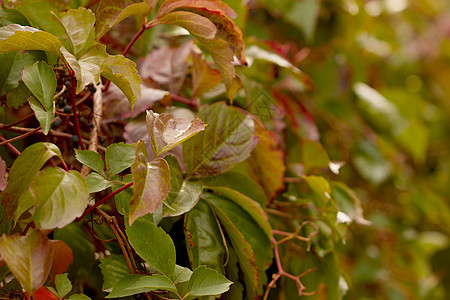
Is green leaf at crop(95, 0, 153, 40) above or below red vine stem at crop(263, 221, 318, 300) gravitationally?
above

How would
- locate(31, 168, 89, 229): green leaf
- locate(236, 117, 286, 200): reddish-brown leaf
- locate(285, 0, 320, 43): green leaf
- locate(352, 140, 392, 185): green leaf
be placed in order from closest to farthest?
1. locate(31, 168, 89, 229): green leaf
2. locate(236, 117, 286, 200): reddish-brown leaf
3. locate(285, 0, 320, 43): green leaf
4. locate(352, 140, 392, 185): green leaf

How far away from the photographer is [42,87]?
32cm

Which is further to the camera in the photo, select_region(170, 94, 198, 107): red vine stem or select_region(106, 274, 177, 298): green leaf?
select_region(170, 94, 198, 107): red vine stem

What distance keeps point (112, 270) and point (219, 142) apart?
16 cm

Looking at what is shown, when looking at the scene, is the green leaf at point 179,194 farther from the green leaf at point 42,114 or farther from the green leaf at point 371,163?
the green leaf at point 371,163

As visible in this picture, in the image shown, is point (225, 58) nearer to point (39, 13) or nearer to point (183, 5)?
point (183, 5)

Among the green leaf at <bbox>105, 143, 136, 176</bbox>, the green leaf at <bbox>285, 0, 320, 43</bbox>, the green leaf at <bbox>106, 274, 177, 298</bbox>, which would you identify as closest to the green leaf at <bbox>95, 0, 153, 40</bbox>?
the green leaf at <bbox>105, 143, 136, 176</bbox>

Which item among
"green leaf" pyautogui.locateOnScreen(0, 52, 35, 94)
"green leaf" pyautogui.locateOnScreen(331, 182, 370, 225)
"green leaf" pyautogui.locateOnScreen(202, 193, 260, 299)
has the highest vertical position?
"green leaf" pyautogui.locateOnScreen(0, 52, 35, 94)

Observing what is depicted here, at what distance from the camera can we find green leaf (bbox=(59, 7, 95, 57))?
34cm

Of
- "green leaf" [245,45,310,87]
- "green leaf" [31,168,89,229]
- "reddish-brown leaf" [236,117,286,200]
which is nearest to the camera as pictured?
"green leaf" [31,168,89,229]

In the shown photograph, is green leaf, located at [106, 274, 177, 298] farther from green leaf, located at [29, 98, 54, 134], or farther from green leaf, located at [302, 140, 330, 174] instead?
green leaf, located at [302, 140, 330, 174]

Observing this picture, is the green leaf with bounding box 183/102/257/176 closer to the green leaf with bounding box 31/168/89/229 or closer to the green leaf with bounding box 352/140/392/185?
the green leaf with bounding box 31/168/89/229

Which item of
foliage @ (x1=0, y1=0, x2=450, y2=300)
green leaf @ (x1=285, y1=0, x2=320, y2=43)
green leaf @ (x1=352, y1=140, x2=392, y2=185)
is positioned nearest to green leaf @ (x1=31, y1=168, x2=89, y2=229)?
foliage @ (x1=0, y1=0, x2=450, y2=300)

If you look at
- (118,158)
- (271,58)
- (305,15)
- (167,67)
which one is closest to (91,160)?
(118,158)
